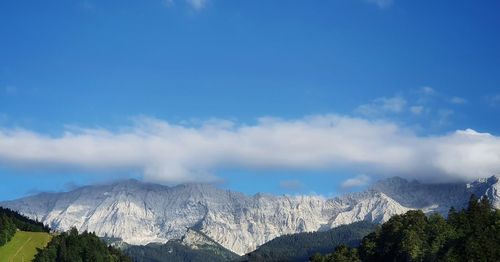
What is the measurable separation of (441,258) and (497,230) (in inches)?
695

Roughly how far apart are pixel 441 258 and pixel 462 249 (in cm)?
1103

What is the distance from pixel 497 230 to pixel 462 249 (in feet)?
53.5

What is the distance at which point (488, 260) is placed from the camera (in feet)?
577

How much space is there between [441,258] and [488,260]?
71.5 ft

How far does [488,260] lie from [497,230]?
22.9 m

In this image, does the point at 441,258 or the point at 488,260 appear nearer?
the point at 488,260

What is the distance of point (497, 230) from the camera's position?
19625cm

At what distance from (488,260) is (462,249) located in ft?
37.4

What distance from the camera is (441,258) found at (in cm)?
19662

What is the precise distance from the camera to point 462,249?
187 meters

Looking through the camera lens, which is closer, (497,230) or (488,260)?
(488,260)
